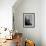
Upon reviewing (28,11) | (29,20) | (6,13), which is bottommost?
(29,20)

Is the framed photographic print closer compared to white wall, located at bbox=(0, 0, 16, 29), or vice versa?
white wall, located at bbox=(0, 0, 16, 29)

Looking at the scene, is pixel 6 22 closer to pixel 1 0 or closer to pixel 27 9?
pixel 1 0

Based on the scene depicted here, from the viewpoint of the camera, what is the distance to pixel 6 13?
15.3 ft

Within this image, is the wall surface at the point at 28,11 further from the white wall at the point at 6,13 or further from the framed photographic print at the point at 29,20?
the white wall at the point at 6,13

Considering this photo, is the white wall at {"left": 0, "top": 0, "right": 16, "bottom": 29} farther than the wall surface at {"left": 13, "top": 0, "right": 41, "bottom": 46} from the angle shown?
No

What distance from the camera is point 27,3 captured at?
583 cm

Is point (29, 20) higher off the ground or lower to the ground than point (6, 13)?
lower

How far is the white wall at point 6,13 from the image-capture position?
4.59 m

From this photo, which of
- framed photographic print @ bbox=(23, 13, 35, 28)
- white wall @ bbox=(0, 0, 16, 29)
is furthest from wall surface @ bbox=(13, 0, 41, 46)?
white wall @ bbox=(0, 0, 16, 29)

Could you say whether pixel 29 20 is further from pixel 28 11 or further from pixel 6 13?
pixel 6 13

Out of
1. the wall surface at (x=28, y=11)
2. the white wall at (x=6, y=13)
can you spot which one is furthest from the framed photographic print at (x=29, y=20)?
the white wall at (x=6, y=13)

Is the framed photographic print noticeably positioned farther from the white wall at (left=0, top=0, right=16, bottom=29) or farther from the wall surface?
the white wall at (left=0, top=0, right=16, bottom=29)

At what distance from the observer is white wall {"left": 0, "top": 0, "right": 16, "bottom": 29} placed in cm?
459

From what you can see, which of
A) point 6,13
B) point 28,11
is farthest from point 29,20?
point 6,13
